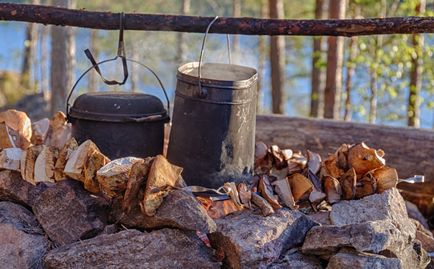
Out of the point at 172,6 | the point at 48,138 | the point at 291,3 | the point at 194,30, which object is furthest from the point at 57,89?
the point at 172,6

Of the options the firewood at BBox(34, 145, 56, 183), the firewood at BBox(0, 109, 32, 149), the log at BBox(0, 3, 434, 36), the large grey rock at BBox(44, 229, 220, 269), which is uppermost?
the log at BBox(0, 3, 434, 36)

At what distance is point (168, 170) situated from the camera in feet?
8.48

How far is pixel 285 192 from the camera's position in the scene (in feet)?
9.49

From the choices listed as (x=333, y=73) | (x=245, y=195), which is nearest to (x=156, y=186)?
(x=245, y=195)

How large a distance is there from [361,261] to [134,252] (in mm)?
937

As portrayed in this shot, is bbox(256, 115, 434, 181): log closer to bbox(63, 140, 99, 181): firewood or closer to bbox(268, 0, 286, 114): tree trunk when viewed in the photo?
bbox(63, 140, 99, 181): firewood

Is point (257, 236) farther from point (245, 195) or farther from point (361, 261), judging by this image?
point (361, 261)

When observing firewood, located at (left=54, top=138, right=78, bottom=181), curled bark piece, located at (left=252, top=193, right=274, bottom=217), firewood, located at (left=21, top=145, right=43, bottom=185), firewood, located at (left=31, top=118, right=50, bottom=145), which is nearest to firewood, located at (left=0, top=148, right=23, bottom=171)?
firewood, located at (left=21, top=145, right=43, bottom=185)

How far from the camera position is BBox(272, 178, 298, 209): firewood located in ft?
9.34

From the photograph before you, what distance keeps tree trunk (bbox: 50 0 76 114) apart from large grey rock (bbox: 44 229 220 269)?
3.78 metres

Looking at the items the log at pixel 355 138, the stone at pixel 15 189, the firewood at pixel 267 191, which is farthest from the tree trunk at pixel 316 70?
the stone at pixel 15 189

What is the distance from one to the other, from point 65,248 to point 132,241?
28 centimetres

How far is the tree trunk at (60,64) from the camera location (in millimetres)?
5949

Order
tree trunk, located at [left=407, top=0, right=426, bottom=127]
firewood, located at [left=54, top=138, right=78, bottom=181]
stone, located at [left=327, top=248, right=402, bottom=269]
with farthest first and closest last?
tree trunk, located at [left=407, top=0, right=426, bottom=127] < firewood, located at [left=54, top=138, right=78, bottom=181] < stone, located at [left=327, top=248, right=402, bottom=269]
